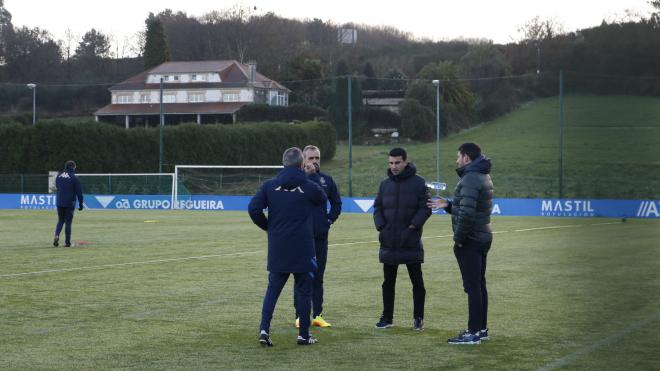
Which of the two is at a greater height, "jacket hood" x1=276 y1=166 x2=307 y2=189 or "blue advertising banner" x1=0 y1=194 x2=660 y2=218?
"jacket hood" x1=276 y1=166 x2=307 y2=189

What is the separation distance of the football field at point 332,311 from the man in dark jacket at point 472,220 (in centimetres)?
35

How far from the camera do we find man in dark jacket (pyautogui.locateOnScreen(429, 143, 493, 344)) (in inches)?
353

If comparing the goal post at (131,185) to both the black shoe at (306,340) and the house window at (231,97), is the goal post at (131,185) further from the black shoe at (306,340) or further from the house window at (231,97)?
the black shoe at (306,340)

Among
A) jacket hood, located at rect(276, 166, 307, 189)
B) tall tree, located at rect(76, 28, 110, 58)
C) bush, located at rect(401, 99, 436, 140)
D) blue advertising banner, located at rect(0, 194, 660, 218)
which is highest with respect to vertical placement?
tall tree, located at rect(76, 28, 110, 58)

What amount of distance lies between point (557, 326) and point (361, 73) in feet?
289

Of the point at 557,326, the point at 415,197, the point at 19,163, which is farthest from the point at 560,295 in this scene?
the point at 19,163

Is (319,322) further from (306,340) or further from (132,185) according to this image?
(132,185)

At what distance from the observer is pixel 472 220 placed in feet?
29.6

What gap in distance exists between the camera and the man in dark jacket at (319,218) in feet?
34.6

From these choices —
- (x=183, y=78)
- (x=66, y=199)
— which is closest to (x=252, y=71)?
(x=183, y=78)

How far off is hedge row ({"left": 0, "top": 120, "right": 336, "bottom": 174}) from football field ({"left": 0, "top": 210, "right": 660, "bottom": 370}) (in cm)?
4164

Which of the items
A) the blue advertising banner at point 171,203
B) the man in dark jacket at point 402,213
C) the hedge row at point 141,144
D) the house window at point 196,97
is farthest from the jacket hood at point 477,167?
the house window at point 196,97

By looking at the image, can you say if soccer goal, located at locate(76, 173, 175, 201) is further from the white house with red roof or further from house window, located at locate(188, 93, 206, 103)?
house window, located at locate(188, 93, 206, 103)

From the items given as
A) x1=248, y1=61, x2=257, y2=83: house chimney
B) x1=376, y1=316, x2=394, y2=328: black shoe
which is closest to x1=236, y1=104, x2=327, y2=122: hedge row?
x1=248, y1=61, x2=257, y2=83: house chimney
